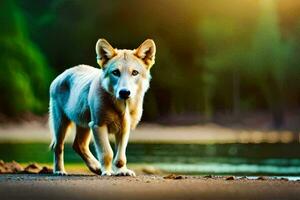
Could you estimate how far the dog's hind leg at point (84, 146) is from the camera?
7384 millimetres

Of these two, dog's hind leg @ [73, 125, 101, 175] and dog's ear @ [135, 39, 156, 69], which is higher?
dog's ear @ [135, 39, 156, 69]

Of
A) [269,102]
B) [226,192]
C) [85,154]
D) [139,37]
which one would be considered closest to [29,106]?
[139,37]

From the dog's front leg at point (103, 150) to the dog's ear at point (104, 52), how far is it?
507 mm

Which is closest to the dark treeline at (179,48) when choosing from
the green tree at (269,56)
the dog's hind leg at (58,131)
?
the green tree at (269,56)

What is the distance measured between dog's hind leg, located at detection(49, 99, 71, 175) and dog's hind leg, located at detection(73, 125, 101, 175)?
121 millimetres

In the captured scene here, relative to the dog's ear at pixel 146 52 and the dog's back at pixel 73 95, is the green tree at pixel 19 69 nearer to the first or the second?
the dog's back at pixel 73 95

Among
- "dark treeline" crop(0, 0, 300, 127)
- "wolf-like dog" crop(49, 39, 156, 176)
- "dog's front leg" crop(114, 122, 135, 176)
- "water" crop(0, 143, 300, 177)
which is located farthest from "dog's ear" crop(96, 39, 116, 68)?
"dark treeline" crop(0, 0, 300, 127)

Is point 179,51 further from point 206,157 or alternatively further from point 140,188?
point 140,188

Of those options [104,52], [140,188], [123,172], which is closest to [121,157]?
[123,172]

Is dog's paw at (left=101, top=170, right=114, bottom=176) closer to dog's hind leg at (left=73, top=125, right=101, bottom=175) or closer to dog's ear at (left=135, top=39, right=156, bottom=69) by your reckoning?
dog's hind leg at (left=73, top=125, right=101, bottom=175)

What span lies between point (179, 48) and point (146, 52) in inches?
347

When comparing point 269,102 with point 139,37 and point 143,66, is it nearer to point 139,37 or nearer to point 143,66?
point 139,37

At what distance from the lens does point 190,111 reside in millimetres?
15680

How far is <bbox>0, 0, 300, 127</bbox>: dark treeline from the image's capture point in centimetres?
1512
